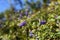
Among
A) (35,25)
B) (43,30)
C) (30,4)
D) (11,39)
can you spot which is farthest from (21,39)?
(30,4)

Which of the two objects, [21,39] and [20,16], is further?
[20,16]

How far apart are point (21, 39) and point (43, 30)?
488mm

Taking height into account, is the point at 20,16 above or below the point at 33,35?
above

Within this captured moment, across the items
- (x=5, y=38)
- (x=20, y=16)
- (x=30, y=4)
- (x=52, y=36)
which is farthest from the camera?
(x=30, y=4)

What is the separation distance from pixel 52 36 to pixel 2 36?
2.54ft

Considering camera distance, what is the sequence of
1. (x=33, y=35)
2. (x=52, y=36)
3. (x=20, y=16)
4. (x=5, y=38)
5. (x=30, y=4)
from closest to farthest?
1. (x=52, y=36)
2. (x=33, y=35)
3. (x=5, y=38)
4. (x=20, y=16)
5. (x=30, y=4)

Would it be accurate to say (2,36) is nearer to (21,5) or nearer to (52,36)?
(52,36)

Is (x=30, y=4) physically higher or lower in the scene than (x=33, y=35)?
higher

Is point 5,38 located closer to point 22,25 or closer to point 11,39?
point 11,39

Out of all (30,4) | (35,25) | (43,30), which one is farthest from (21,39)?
(30,4)

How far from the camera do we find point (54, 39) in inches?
81.4

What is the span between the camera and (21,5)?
4.21 meters

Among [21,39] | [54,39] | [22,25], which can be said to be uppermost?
[22,25]

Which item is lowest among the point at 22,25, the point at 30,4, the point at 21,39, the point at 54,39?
the point at 54,39
